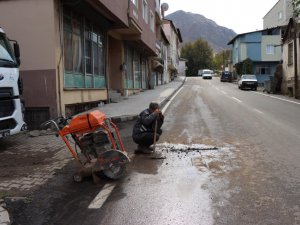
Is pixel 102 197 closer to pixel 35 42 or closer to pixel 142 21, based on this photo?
pixel 35 42

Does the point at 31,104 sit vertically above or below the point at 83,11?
below

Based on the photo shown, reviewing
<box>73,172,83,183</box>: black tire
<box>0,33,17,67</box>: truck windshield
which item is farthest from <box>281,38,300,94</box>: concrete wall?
<box>73,172,83,183</box>: black tire

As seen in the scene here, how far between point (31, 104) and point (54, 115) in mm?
833

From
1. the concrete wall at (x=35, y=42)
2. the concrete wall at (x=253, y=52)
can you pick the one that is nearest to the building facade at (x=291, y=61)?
the concrete wall at (x=35, y=42)

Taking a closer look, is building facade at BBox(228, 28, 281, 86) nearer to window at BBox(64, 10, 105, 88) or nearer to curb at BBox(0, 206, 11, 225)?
window at BBox(64, 10, 105, 88)

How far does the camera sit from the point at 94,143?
22.5ft

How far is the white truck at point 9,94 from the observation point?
9.44 meters

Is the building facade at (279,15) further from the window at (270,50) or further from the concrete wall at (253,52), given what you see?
the concrete wall at (253,52)

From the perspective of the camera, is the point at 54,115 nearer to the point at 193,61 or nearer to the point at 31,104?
the point at 31,104

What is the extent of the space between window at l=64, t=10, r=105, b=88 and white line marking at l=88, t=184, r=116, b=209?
909cm

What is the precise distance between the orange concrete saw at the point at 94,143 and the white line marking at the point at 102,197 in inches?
13.6

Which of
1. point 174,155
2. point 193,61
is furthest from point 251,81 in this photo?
point 193,61

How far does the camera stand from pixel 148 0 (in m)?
32.0

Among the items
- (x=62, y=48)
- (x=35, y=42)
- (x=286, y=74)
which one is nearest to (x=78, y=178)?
(x=35, y=42)
